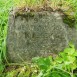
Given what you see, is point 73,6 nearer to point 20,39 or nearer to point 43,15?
point 43,15

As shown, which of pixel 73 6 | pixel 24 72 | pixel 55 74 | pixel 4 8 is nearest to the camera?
pixel 55 74

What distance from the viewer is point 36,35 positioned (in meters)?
3.06

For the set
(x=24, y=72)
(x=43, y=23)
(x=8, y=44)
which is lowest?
(x=24, y=72)

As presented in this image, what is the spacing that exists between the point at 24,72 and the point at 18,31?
0.44m

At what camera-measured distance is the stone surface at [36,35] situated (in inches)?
118

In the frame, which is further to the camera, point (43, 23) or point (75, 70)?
point (43, 23)

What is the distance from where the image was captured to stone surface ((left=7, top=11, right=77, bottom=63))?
118 inches

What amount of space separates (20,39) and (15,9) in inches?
12.8

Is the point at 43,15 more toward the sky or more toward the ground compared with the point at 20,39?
more toward the sky

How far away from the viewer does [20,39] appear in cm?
314

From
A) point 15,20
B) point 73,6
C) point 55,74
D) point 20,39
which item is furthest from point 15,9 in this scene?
point 55,74

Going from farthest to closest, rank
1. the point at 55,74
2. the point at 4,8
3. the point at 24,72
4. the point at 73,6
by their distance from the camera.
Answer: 1. the point at 4,8
2. the point at 73,6
3. the point at 24,72
4. the point at 55,74

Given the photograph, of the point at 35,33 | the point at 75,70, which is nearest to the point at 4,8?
the point at 35,33

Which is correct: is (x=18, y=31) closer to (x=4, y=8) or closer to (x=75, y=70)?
(x=75, y=70)
